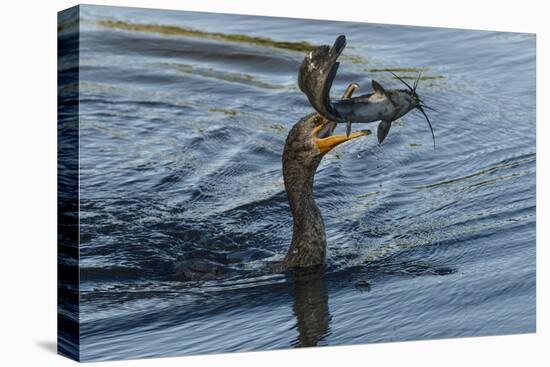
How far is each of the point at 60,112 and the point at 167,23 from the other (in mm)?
1108

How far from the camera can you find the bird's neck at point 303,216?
10.1 m

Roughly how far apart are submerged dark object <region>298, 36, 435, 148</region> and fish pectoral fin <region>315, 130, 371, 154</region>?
0.08 meters

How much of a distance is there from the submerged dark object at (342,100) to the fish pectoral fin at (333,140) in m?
0.08

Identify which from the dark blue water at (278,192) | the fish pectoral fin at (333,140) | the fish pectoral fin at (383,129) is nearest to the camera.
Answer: the dark blue water at (278,192)

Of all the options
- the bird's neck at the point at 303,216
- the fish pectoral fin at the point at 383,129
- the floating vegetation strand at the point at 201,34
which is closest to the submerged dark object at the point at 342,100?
the fish pectoral fin at the point at 383,129

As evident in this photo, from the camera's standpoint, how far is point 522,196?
1121 centimetres

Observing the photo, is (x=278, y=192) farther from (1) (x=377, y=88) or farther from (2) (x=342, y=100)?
(1) (x=377, y=88)

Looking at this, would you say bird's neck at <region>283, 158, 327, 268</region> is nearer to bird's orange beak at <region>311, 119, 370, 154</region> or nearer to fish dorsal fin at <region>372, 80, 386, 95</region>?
bird's orange beak at <region>311, 119, 370, 154</region>

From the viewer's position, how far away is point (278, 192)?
33.2ft

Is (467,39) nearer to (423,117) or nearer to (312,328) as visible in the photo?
(423,117)

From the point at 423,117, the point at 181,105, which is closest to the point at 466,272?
the point at 423,117

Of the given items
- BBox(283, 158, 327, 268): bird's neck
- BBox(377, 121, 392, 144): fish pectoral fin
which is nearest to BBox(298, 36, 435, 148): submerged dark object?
BBox(377, 121, 392, 144): fish pectoral fin

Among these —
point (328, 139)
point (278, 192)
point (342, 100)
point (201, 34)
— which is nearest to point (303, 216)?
point (278, 192)

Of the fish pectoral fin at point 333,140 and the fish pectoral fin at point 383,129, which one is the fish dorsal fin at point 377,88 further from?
the fish pectoral fin at point 333,140
